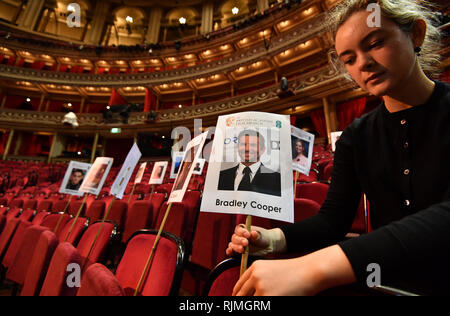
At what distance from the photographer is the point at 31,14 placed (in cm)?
1194

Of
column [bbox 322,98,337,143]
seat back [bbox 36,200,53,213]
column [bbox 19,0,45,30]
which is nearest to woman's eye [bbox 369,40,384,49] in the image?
seat back [bbox 36,200,53,213]

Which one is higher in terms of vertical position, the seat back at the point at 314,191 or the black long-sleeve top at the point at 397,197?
the seat back at the point at 314,191

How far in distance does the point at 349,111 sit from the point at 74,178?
23.2ft

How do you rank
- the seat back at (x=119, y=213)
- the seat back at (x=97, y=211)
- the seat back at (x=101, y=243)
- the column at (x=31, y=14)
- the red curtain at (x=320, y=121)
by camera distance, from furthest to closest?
1. the column at (x=31, y=14)
2. the red curtain at (x=320, y=121)
3. the seat back at (x=97, y=211)
4. the seat back at (x=119, y=213)
5. the seat back at (x=101, y=243)

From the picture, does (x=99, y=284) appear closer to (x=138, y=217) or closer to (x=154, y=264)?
(x=154, y=264)

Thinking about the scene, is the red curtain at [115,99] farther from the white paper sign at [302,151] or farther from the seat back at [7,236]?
the white paper sign at [302,151]

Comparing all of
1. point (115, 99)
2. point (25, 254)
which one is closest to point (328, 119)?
point (25, 254)

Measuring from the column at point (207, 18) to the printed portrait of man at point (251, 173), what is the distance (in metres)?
13.9

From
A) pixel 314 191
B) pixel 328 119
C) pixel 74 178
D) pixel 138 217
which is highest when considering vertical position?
pixel 328 119

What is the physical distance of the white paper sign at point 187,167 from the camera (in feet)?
3.08

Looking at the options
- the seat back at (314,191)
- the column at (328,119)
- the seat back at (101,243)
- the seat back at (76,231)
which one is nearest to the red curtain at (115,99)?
the column at (328,119)

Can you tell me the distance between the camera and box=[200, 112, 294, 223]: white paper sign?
0.59 meters

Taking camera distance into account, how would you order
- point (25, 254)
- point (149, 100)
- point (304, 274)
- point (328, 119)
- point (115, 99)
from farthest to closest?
point (115, 99)
point (149, 100)
point (328, 119)
point (25, 254)
point (304, 274)
